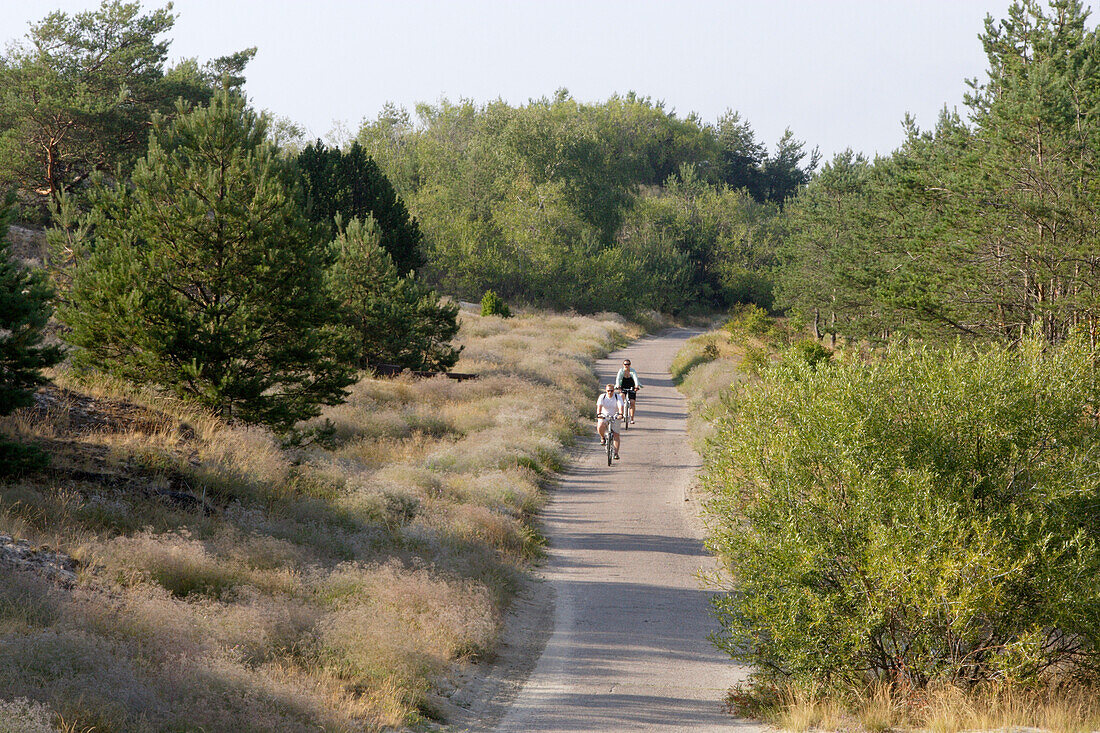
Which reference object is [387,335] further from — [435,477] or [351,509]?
[351,509]

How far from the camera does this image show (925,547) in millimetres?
7289

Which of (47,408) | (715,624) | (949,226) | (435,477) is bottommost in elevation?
(715,624)

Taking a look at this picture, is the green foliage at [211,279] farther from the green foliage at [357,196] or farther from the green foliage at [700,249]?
the green foliage at [700,249]

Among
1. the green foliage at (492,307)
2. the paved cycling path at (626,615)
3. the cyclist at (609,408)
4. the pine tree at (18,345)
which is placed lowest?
the paved cycling path at (626,615)

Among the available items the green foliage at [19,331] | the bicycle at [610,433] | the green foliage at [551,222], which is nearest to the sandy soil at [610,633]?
the bicycle at [610,433]

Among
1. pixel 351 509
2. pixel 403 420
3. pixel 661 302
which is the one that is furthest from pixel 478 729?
pixel 661 302

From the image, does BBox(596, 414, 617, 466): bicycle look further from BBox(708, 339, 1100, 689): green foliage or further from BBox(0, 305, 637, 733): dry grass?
BBox(708, 339, 1100, 689): green foliage

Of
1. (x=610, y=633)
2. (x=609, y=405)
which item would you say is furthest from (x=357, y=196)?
(x=610, y=633)

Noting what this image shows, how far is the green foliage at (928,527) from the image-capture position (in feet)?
24.2

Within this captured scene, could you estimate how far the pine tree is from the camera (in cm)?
941

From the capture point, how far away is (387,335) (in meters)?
27.5

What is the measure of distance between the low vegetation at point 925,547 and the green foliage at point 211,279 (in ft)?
30.3

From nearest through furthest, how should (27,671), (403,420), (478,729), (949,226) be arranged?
1. (27,671)
2. (478,729)
3. (403,420)
4. (949,226)

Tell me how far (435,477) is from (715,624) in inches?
260
